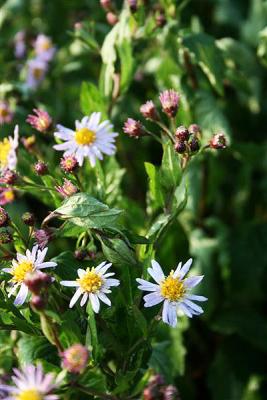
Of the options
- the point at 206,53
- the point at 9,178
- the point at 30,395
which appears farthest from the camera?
the point at 206,53

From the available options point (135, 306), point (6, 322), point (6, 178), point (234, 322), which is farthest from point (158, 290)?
point (234, 322)

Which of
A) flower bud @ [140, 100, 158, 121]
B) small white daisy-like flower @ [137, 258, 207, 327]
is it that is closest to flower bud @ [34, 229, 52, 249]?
small white daisy-like flower @ [137, 258, 207, 327]

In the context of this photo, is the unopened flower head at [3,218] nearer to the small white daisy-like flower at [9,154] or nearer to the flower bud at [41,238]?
the flower bud at [41,238]

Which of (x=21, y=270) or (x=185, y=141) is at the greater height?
(x=185, y=141)

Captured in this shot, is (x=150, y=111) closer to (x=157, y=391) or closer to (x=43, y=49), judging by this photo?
(x=157, y=391)

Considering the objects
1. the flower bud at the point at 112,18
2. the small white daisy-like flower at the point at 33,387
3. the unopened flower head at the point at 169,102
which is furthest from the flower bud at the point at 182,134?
the flower bud at the point at 112,18

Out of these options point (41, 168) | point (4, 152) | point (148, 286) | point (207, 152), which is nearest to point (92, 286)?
point (148, 286)

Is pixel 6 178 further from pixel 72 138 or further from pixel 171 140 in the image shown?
pixel 171 140
